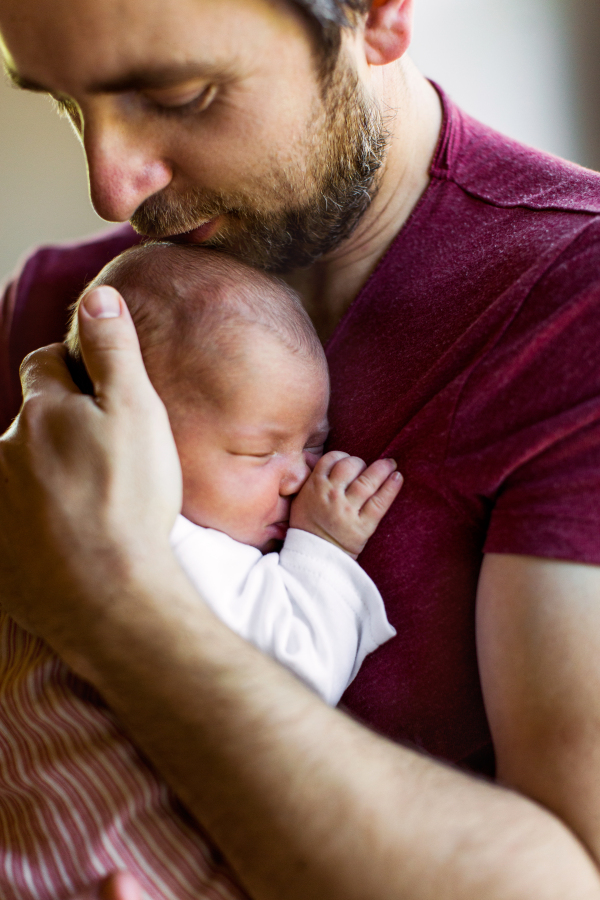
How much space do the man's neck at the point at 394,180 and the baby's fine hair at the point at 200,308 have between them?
0.47 feet

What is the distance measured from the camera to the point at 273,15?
0.96m

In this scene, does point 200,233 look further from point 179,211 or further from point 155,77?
point 155,77

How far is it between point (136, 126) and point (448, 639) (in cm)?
82

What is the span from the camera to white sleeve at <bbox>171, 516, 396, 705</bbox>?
96 cm

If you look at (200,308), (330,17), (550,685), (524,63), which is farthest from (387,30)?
(524,63)

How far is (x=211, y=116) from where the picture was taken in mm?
1018

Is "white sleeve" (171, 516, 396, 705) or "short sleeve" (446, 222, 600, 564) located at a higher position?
"short sleeve" (446, 222, 600, 564)

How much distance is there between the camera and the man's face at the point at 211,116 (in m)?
0.90

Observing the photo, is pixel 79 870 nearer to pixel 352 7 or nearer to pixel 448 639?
pixel 448 639

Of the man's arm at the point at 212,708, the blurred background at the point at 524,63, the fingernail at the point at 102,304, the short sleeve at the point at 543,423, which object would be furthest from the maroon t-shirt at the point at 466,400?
the blurred background at the point at 524,63

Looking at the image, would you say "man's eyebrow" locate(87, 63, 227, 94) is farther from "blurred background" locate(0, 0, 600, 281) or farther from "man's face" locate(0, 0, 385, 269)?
"blurred background" locate(0, 0, 600, 281)

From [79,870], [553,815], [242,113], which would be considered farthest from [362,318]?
[79,870]

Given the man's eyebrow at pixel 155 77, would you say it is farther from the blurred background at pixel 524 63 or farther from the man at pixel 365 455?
the blurred background at pixel 524 63

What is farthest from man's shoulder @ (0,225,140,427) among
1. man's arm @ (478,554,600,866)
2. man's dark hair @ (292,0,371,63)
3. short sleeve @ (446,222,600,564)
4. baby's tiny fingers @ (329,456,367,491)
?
man's arm @ (478,554,600,866)
